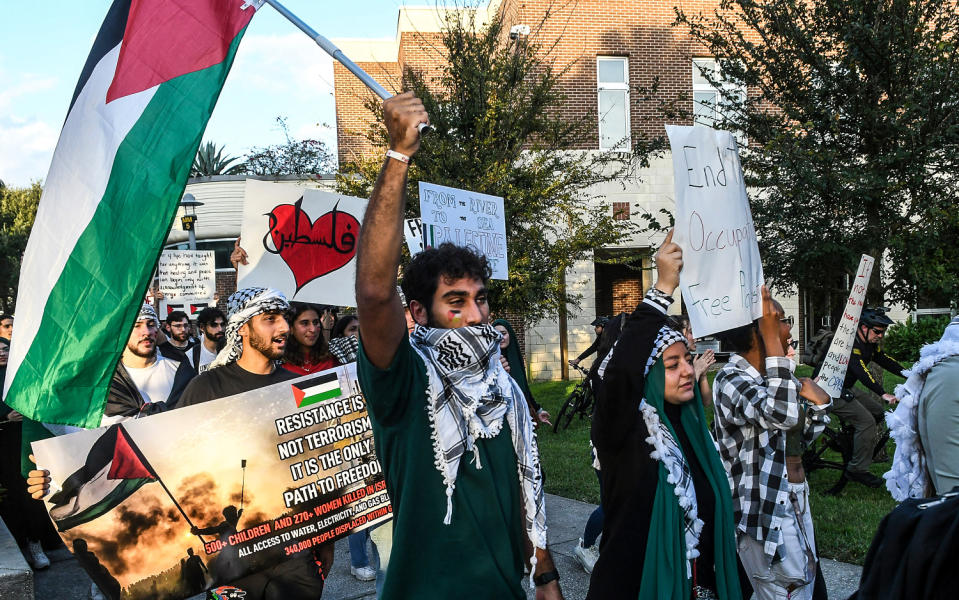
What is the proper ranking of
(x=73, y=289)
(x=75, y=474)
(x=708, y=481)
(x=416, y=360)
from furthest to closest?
(x=75, y=474) < (x=708, y=481) < (x=73, y=289) < (x=416, y=360)

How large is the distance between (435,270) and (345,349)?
2878 mm

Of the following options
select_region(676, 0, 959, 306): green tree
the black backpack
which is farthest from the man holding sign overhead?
select_region(676, 0, 959, 306): green tree

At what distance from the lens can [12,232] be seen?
33156mm

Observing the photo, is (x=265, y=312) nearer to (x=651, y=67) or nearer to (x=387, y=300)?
(x=387, y=300)

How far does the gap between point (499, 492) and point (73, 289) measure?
1859 mm

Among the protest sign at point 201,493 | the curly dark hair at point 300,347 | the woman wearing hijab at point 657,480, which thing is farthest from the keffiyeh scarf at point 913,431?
the curly dark hair at point 300,347

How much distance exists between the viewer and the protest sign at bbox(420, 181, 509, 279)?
18.4ft

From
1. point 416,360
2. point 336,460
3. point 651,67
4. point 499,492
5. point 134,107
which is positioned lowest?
point 336,460

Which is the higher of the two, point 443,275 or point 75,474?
point 443,275

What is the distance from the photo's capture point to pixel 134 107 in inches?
120

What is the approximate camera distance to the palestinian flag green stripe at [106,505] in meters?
3.76

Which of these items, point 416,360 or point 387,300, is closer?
point 387,300

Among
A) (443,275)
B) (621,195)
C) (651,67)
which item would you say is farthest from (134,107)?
(651,67)

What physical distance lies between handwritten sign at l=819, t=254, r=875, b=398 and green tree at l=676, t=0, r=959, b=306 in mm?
3799
